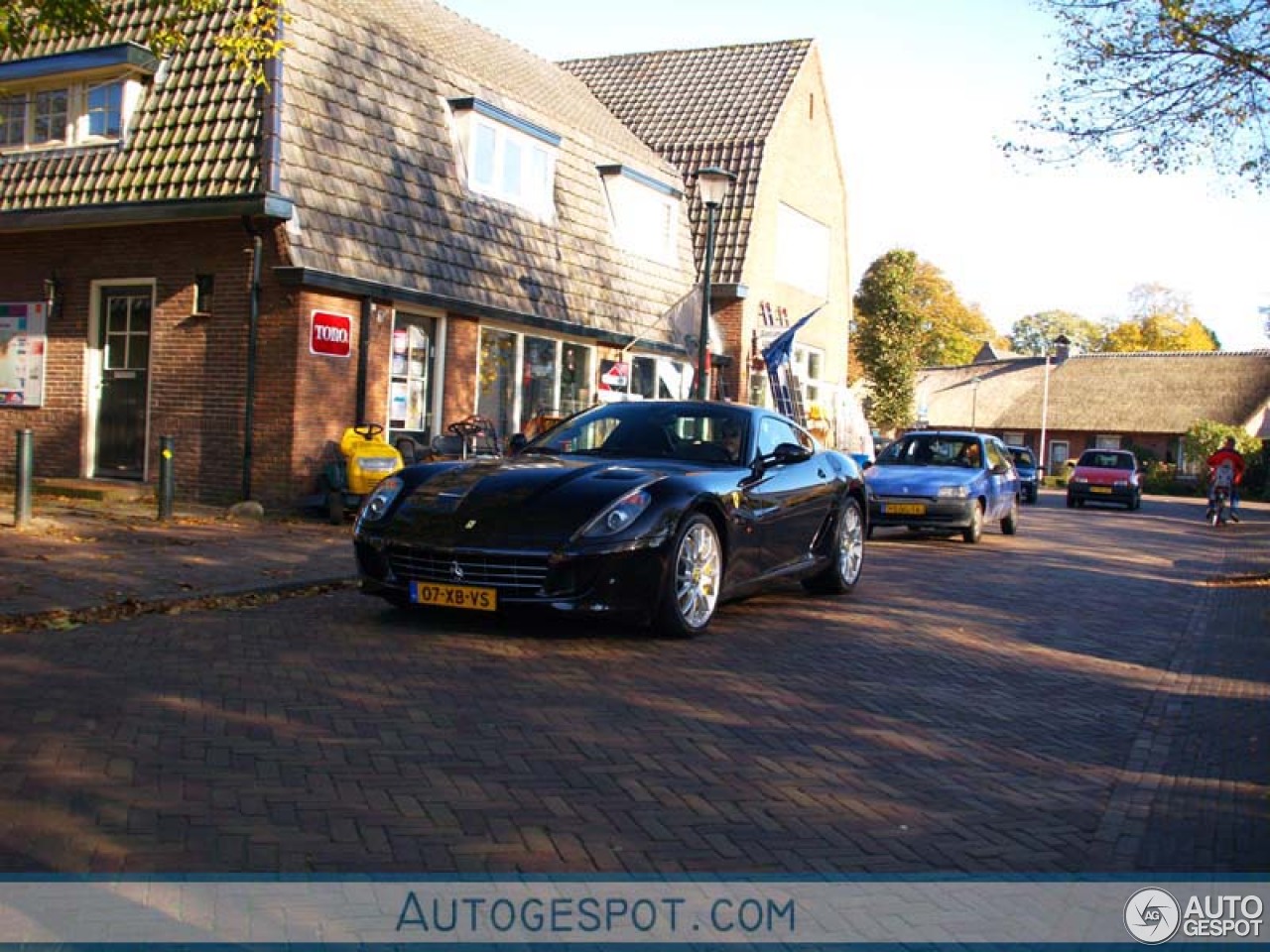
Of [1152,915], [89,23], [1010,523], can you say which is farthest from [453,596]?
[1010,523]

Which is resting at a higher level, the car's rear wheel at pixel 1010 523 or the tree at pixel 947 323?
the tree at pixel 947 323

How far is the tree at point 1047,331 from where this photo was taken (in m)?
101

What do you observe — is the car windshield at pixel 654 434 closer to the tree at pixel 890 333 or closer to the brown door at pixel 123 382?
the brown door at pixel 123 382

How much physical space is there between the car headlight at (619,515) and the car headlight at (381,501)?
1.37m

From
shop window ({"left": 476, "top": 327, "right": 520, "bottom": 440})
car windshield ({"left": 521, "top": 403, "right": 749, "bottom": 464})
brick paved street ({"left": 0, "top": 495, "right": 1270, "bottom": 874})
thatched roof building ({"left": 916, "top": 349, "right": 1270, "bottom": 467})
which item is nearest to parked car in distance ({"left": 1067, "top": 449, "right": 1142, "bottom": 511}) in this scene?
shop window ({"left": 476, "top": 327, "right": 520, "bottom": 440})

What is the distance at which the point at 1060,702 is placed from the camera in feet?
21.1

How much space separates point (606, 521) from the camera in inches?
276

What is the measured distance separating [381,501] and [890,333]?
3571 cm

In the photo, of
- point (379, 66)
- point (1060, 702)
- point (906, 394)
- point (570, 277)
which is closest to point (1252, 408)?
point (906, 394)

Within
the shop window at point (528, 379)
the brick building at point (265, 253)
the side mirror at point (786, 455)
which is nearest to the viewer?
the side mirror at point (786, 455)

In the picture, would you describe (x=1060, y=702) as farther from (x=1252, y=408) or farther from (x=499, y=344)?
(x=1252, y=408)

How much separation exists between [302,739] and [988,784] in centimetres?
274

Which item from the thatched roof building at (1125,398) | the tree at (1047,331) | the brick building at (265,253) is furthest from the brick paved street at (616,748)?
the tree at (1047,331)

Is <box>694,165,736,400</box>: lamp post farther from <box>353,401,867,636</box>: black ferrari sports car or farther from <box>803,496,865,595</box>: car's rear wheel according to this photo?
<box>353,401,867,636</box>: black ferrari sports car
